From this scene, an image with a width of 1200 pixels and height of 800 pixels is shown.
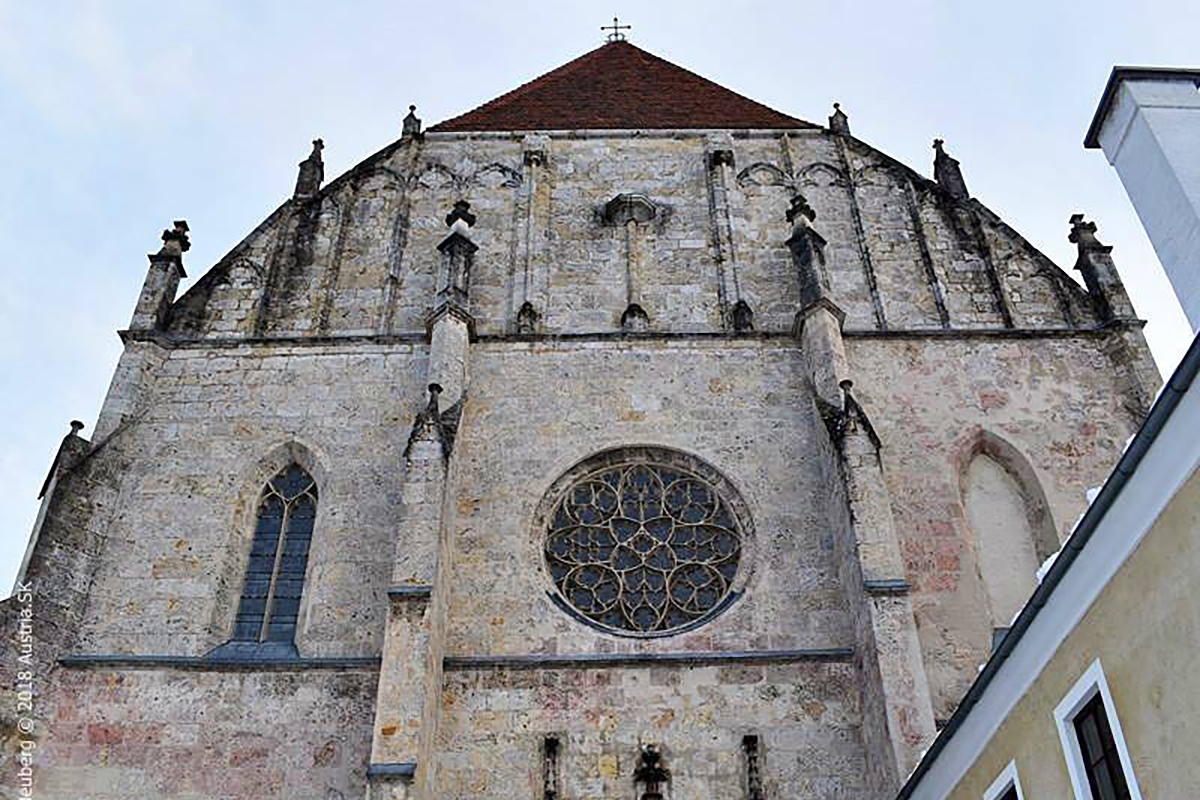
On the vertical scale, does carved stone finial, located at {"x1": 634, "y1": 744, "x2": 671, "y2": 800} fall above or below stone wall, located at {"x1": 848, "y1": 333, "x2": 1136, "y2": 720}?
below

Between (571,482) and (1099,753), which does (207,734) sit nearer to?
(571,482)

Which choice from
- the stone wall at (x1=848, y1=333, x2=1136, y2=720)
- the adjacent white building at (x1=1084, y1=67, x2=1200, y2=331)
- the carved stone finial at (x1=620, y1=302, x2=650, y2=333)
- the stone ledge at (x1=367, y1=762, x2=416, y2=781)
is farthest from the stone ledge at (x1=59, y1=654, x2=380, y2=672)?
the adjacent white building at (x1=1084, y1=67, x2=1200, y2=331)

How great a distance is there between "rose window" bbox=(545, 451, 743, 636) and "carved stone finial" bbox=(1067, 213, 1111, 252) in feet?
20.7

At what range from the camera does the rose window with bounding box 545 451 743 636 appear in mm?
12211

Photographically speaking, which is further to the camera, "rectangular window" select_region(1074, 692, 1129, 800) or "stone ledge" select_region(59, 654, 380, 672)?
"stone ledge" select_region(59, 654, 380, 672)

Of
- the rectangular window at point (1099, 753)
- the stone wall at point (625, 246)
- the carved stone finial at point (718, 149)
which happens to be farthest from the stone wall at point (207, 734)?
the carved stone finial at point (718, 149)

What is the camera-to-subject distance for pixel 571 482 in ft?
43.2

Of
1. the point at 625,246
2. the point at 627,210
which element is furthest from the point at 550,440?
the point at 627,210

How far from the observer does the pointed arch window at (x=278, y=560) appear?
12055 mm

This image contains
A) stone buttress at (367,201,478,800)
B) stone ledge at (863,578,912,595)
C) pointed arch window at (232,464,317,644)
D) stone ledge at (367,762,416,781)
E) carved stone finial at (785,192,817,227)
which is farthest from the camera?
→ carved stone finial at (785,192,817,227)

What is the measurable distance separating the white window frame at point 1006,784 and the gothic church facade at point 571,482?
2.82 meters

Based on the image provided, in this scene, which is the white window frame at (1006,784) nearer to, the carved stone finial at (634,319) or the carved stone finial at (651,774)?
the carved stone finial at (651,774)

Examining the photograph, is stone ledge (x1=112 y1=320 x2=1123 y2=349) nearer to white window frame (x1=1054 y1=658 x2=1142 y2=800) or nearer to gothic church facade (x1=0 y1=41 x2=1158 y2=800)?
gothic church facade (x1=0 y1=41 x2=1158 y2=800)

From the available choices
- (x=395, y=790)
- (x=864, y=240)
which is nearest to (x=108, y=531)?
(x=395, y=790)
